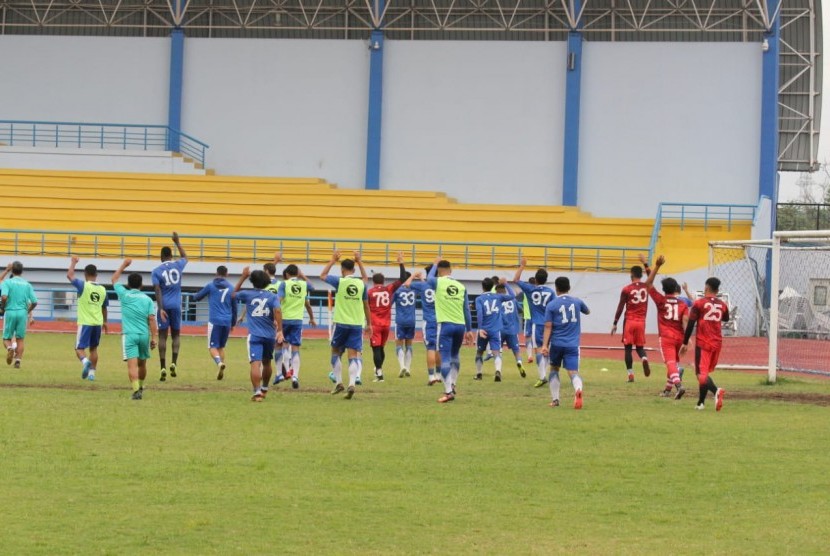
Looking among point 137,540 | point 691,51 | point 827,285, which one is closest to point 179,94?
point 691,51

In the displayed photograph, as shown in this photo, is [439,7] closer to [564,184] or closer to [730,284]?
[564,184]

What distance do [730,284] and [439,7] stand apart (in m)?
14.9

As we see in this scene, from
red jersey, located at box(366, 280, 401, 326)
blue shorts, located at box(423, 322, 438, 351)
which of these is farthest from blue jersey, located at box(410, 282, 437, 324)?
red jersey, located at box(366, 280, 401, 326)

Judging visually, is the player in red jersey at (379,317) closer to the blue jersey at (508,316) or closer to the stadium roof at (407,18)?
the blue jersey at (508,316)

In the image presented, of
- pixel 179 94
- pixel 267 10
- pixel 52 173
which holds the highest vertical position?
pixel 267 10

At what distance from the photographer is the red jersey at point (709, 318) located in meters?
17.9

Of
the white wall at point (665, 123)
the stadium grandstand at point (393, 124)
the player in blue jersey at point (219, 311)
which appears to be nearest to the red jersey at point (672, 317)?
the player in blue jersey at point (219, 311)

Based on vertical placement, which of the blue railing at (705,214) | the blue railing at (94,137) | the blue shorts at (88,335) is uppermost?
the blue railing at (94,137)

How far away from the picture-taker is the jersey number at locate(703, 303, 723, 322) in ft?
58.7

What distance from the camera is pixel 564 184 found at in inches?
1825

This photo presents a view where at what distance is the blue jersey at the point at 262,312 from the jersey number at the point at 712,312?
5.60m

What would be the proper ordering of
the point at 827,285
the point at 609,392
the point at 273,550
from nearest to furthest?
the point at 273,550 → the point at 609,392 → the point at 827,285

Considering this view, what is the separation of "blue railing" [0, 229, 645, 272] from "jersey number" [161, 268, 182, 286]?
20592mm

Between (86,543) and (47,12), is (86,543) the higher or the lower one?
the lower one
